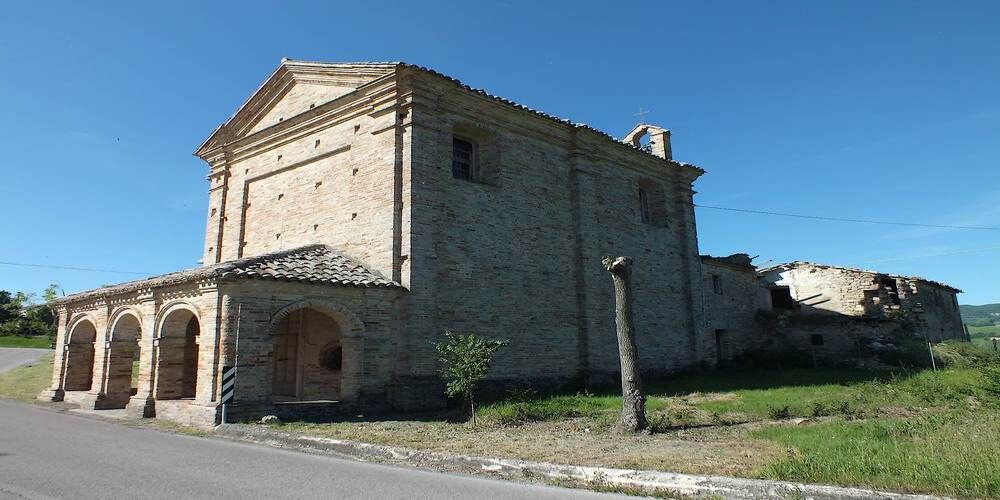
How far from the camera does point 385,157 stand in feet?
45.3

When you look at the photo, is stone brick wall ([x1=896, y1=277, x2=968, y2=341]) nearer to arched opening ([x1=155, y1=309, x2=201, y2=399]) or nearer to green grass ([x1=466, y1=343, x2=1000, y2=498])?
green grass ([x1=466, y1=343, x2=1000, y2=498])

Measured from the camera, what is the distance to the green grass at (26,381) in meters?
17.9

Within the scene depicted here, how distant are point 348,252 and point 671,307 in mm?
11273

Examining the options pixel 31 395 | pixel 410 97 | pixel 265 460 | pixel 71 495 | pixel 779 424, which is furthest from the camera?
pixel 31 395

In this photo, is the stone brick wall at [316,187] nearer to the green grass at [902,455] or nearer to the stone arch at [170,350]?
the stone arch at [170,350]

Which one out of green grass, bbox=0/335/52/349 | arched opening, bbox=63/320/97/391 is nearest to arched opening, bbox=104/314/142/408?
arched opening, bbox=63/320/97/391

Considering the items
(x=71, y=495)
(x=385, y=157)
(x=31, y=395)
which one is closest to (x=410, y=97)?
(x=385, y=157)

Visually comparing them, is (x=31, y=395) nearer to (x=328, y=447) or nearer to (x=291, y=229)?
(x=291, y=229)

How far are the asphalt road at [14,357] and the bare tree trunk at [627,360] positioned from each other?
2732 centimetres

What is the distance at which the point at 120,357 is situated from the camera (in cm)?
1470

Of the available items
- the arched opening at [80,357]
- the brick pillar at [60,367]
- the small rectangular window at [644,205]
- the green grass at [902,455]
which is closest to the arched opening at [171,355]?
the arched opening at [80,357]

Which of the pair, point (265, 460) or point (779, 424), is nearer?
point (265, 460)

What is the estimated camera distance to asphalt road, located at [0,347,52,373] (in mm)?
26413

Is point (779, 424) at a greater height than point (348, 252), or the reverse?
point (348, 252)
